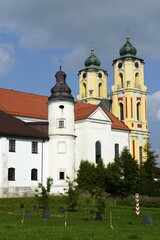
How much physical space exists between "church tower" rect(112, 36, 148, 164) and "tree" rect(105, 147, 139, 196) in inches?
992

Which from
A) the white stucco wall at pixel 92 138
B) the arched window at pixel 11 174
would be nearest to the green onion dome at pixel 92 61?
the white stucco wall at pixel 92 138

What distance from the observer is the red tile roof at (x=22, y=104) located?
2376 inches

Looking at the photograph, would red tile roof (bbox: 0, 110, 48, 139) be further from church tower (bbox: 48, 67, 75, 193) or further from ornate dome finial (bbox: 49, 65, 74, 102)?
ornate dome finial (bbox: 49, 65, 74, 102)

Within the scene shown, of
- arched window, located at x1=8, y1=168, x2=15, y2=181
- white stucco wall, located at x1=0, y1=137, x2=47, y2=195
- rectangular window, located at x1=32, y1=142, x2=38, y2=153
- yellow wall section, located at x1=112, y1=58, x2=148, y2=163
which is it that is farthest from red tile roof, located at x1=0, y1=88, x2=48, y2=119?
yellow wall section, located at x1=112, y1=58, x2=148, y2=163

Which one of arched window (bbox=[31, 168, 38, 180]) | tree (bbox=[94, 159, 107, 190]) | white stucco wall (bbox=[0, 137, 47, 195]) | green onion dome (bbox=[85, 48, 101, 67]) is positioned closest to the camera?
white stucco wall (bbox=[0, 137, 47, 195])

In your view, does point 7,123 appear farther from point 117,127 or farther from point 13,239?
point 13,239

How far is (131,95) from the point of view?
7856cm

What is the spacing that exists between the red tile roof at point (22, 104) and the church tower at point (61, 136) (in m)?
7.98

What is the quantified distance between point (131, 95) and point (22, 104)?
23.3m

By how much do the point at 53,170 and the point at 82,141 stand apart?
878cm

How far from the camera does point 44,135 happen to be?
52688mm

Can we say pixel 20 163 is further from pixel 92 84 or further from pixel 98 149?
pixel 92 84

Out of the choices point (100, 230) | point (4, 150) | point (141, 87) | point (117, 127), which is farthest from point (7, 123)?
point (141, 87)

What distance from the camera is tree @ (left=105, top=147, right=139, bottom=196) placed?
4881 cm
